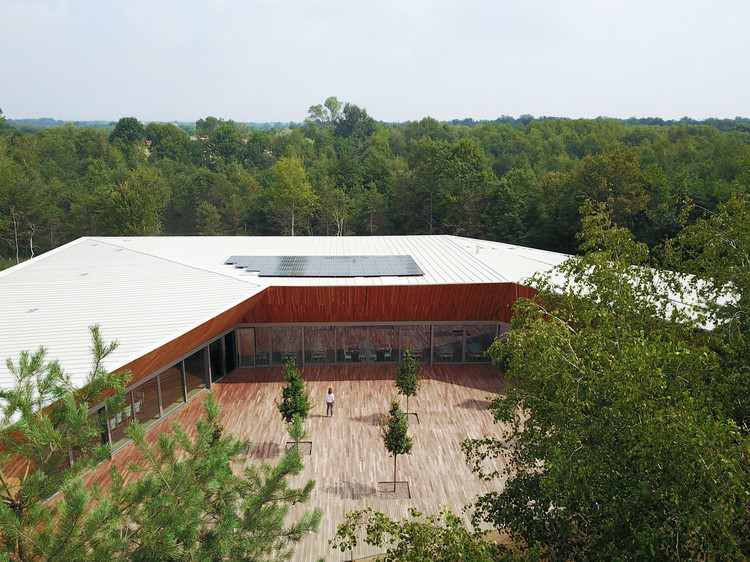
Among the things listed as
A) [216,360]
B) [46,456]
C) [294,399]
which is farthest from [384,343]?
[46,456]

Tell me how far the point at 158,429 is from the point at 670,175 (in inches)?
1743

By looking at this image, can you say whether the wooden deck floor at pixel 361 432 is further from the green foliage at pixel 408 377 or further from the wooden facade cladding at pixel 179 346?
the wooden facade cladding at pixel 179 346

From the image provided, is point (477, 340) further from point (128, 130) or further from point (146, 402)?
point (128, 130)

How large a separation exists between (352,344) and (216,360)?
5926mm

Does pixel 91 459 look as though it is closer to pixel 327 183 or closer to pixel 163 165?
pixel 327 183

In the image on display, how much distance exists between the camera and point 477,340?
23578 millimetres

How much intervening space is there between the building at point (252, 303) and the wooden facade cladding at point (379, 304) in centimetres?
6

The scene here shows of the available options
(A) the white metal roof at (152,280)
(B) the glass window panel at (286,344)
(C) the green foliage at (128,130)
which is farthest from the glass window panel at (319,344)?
(C) the green foliage at (128,130)

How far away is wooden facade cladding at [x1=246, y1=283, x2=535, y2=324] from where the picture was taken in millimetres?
20500

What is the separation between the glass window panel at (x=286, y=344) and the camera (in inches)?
899

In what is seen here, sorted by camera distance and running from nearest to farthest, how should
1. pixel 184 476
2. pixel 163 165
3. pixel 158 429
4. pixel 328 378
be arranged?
pixel 184 476 → pixel 158 429 → pixel 328 378 → pixel 163 165

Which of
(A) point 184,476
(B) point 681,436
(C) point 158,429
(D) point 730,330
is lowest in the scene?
(C) point 158,429

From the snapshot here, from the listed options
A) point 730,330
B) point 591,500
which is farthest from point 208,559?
point 730,330

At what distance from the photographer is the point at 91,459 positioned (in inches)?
265
